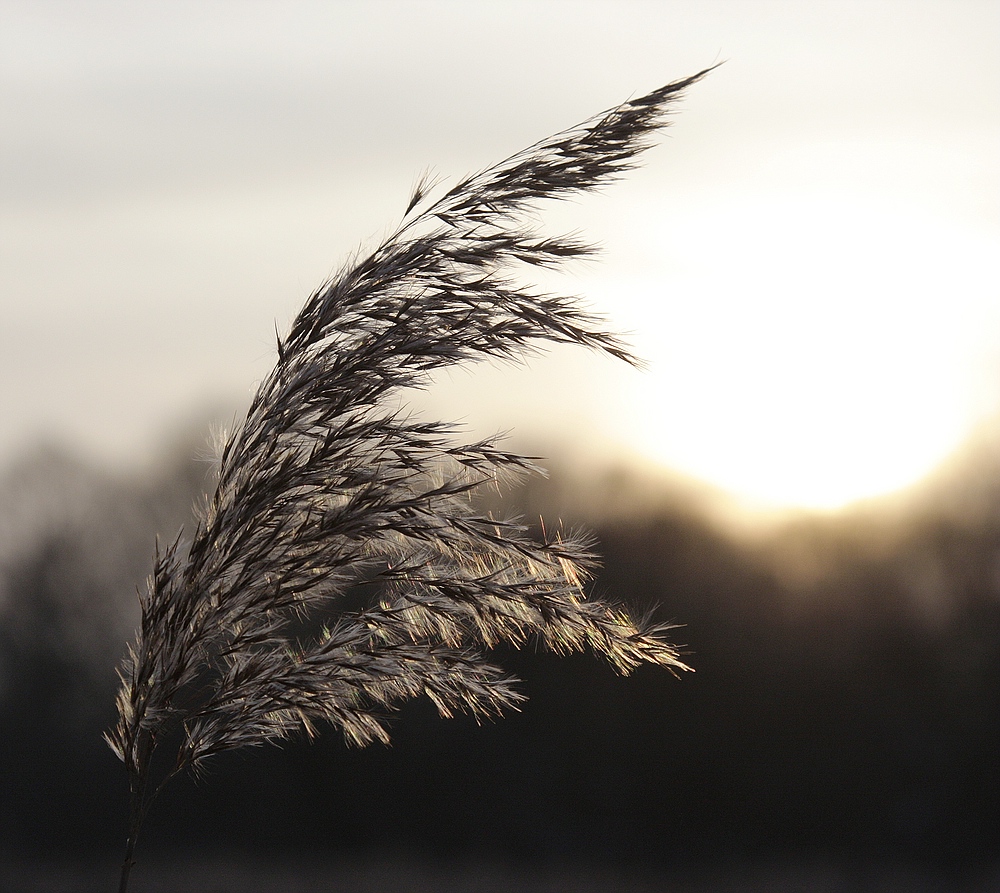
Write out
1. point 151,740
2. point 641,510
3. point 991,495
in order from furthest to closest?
point 991,495
point 641,510
point 151,740

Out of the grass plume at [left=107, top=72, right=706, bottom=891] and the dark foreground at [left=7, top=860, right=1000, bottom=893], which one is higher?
the grass plume at [left=107, top=72, right=706, bottom=891]

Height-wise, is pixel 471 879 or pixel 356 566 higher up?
pixel 356 566

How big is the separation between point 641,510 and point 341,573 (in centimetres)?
1534

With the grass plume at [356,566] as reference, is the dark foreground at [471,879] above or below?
below

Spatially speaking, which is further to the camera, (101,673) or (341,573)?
(101,673)

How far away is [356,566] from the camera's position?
2400 millimetres

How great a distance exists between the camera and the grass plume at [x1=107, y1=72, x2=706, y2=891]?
2398mm

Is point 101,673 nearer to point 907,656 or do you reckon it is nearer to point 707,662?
point 707,662

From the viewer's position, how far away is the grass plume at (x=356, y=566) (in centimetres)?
240

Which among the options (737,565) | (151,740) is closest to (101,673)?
(737,565)

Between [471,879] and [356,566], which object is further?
[471,879]

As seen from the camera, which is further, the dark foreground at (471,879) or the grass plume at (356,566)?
the dark foreground at (471,879)

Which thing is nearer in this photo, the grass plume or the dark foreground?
the grass plume

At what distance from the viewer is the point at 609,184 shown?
2609 mm
